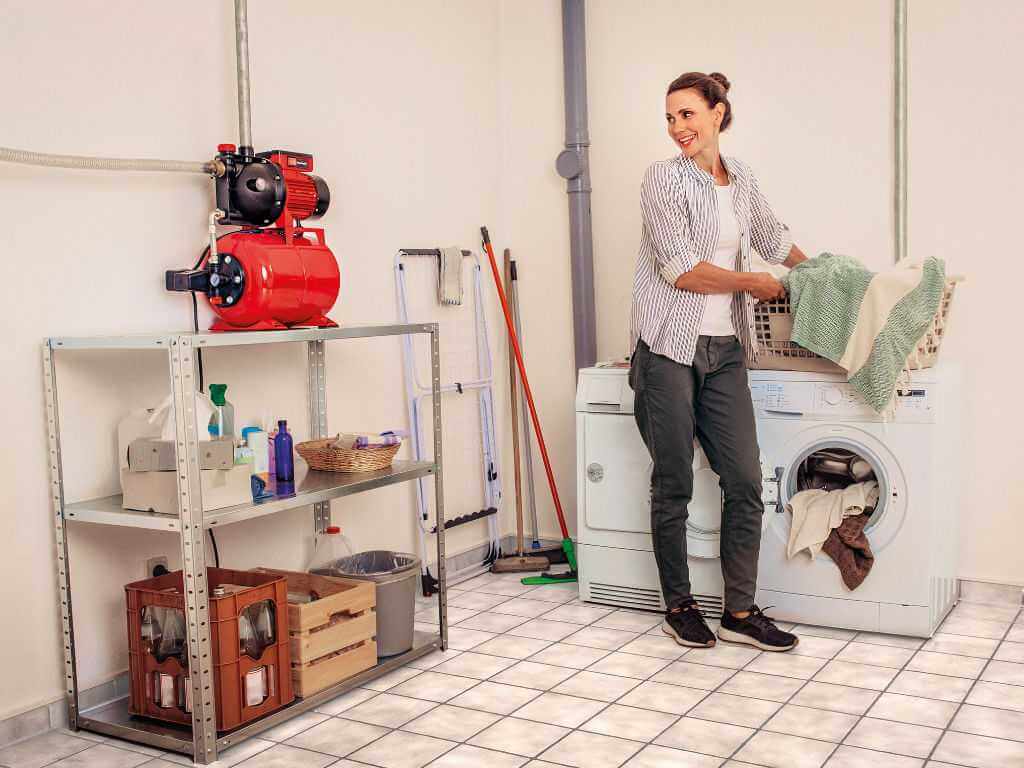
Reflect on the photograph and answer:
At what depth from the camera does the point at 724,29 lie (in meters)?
3.97

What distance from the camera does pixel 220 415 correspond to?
108 inches

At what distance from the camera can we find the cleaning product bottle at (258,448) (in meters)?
2.88

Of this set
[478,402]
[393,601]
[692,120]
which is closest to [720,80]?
[692,120]

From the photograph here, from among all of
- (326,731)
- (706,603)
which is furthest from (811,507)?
(326,731)

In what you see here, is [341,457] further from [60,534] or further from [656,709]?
[656,709]

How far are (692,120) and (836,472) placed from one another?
121cm

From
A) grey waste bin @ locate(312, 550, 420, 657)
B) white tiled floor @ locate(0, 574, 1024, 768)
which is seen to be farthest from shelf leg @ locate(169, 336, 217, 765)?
grey waste bin @ locate(312, 550, 420, 657)

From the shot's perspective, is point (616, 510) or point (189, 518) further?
point (616, 510)

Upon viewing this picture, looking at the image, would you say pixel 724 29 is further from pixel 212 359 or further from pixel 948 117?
pixel 212 359

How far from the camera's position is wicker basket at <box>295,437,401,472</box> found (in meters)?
3.10

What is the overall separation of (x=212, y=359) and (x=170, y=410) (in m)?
0.51

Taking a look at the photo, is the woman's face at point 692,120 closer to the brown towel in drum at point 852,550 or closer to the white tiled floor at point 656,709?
the brown towel in drum at point 852,550

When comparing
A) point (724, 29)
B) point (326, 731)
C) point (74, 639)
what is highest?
point (724, 29)

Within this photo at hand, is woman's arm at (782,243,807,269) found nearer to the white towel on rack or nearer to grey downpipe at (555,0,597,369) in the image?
grey downpipe at (555,0,597,369)
